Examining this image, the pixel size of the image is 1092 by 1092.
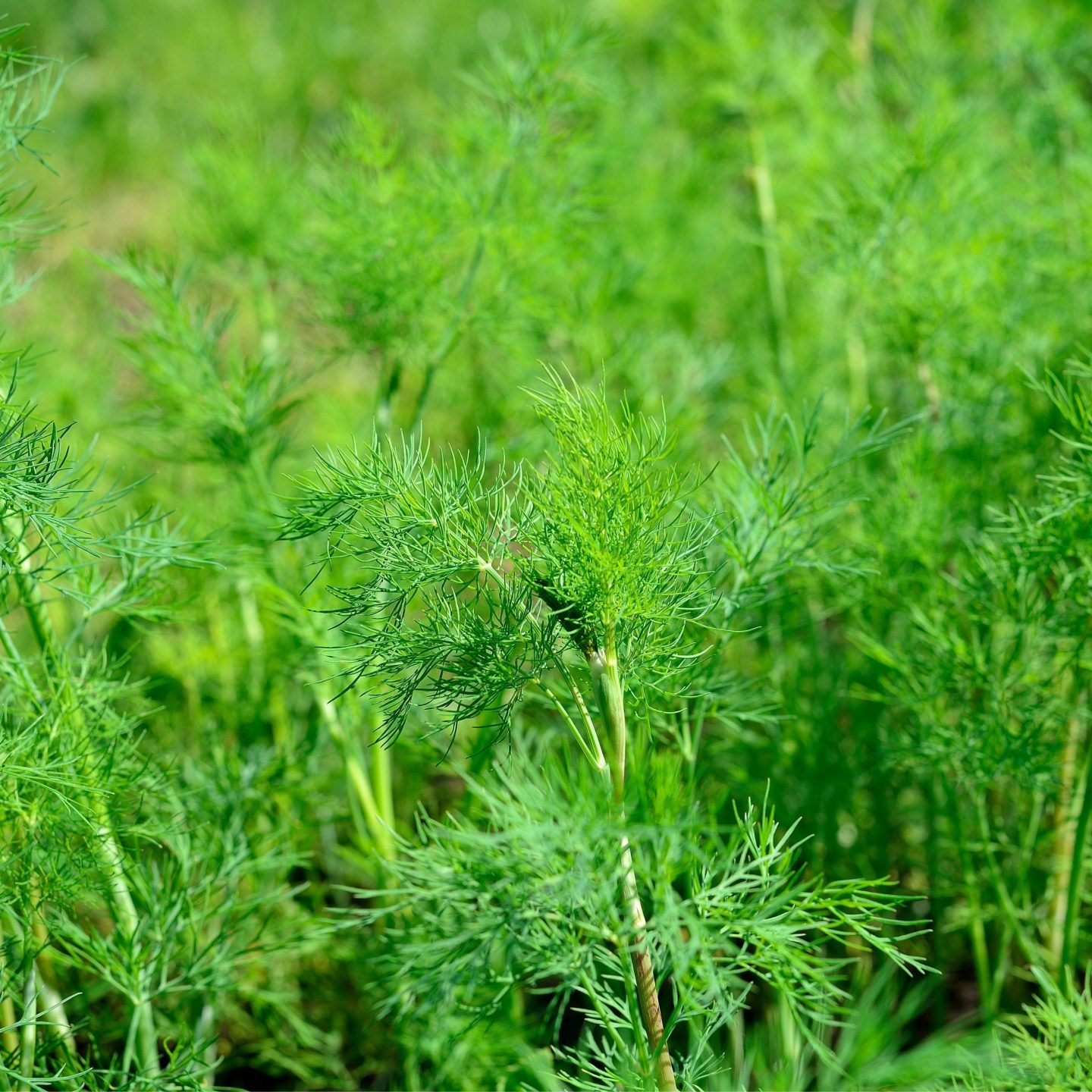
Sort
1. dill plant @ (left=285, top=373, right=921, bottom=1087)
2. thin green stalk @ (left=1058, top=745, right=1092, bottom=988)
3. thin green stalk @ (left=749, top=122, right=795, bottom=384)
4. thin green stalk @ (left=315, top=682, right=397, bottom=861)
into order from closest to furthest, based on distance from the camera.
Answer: dill plant @ (left=285, top=373, right=921, bottom=1087) < thin green stalk @ (left=1058, top=745, right=1092, bottom=988) < thin green stalk @ (left=315, top=682, right=397, bottom=861) < thin green stalk @ (left=749, top=122, right=795, bottom=384)

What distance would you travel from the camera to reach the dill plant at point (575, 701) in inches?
28.4

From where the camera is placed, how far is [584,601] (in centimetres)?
78

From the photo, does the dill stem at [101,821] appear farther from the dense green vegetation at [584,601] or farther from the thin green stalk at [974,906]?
the thin green stalk at [974,906]

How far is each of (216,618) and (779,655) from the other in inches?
33.2

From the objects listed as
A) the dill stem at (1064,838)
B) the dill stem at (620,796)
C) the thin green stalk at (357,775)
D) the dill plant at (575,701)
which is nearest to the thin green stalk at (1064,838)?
the dill stem at (1064,838)

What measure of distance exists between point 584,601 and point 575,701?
0.27 ft

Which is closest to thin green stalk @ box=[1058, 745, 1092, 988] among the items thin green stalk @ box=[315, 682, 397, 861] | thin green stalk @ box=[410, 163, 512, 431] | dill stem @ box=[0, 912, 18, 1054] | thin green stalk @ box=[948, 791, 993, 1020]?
thin green stalk @ box=[948, 791, 993, 1020]

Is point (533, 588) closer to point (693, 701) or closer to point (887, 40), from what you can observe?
point (693, 701)

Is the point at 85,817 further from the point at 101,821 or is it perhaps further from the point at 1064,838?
the point at 1064,838

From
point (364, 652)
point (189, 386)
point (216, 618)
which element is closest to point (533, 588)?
point (364, 652)

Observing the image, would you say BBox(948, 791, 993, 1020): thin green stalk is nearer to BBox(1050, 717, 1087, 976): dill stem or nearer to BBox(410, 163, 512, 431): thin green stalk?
BBox(1050, 717, 1087, 976): dill stem

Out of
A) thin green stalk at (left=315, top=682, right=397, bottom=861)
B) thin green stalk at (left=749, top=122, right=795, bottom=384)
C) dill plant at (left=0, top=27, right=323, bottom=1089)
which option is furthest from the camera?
thin green stalk at (left=749, top=122, right=795, bottom=384)

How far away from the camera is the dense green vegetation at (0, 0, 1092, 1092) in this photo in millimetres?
808

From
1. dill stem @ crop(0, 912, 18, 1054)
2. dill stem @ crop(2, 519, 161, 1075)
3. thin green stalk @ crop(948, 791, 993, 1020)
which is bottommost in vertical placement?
thin green stalk @ crop(948, 791, 993, 1020)
